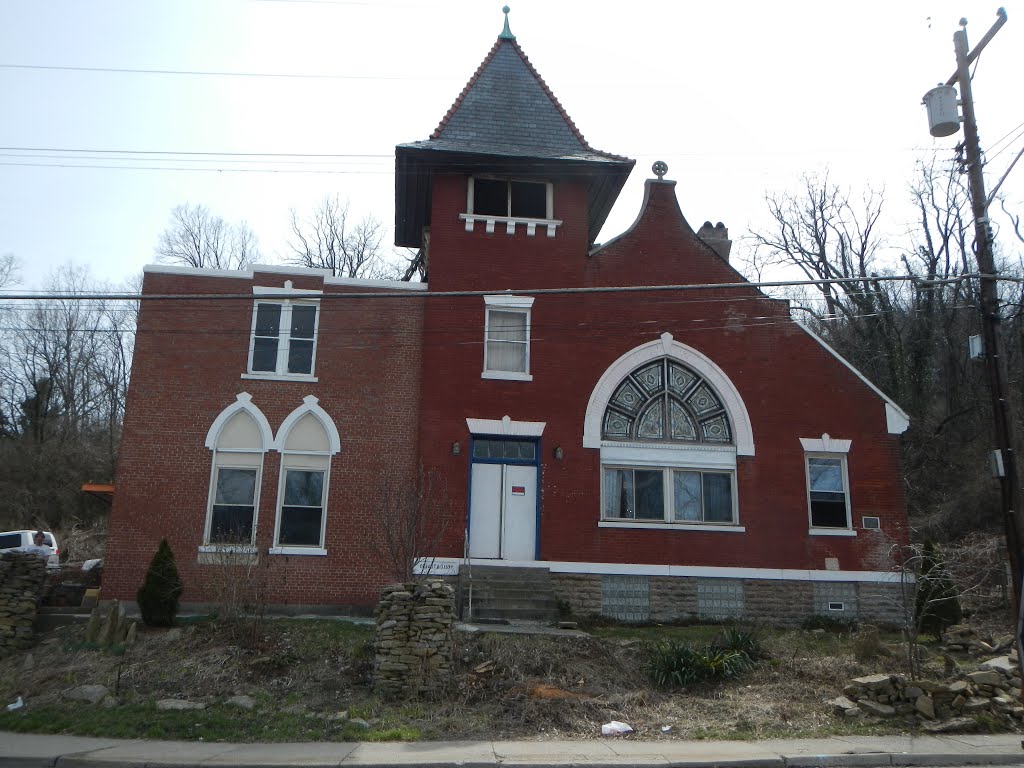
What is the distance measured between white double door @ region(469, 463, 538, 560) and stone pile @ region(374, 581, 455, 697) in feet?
18.0

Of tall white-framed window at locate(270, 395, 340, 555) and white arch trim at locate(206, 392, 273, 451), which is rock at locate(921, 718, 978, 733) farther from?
white arch trim at locate(206, 392, 273, 451)

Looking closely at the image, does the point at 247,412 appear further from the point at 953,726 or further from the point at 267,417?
the point at 953,726

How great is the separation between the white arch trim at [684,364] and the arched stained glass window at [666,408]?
0.53 feet

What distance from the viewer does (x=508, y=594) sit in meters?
17.6

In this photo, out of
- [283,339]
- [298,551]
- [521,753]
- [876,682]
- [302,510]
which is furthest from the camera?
[283,339]

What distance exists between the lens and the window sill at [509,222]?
787 inches

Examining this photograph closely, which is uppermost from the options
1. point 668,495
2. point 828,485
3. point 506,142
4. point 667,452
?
point 506,142

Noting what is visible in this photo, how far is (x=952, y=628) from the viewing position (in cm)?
1677

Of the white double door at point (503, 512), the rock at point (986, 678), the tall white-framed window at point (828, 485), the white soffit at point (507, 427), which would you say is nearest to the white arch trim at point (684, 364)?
the white soffit at point (507, 427)

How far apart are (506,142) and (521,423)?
685 centimetres

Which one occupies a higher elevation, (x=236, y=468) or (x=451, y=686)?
(x=236, y=468)

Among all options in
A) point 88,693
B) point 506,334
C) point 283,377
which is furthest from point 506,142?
point 88,693

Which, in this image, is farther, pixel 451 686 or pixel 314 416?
pixel 314 416

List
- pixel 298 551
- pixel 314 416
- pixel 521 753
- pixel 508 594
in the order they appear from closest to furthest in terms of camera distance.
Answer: pixel 521 753 → pixel 508 594 → pixel 298 551 → pixel 314 416
